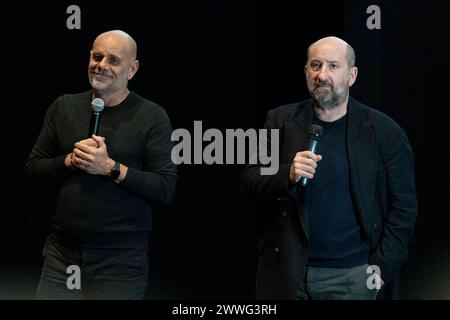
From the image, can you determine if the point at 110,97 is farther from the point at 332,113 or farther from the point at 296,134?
the point at 332,113

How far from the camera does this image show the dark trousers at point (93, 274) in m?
3.39

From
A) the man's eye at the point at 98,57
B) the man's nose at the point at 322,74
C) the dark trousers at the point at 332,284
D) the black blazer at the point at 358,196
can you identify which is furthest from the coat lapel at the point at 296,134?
the man's eye at the point at 98,57

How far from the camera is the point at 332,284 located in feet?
10.9

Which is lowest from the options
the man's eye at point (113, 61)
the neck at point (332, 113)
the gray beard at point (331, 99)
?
the neck at point (332, 113)

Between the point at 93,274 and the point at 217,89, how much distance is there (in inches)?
48.0

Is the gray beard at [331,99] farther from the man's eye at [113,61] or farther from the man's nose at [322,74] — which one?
the man's eye at [113,61]

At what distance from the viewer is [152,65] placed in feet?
13.9

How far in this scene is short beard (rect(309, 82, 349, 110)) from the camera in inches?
135

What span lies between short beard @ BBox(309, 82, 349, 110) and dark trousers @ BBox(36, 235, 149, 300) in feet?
2.93

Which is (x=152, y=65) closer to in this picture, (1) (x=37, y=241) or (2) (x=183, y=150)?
(2) (x=183, y=150)

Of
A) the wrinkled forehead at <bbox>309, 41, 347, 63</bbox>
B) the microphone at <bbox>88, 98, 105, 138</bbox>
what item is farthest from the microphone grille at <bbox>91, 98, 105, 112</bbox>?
the wrinkled forehead at <bbox>309, 41, 347, 63</bbox>

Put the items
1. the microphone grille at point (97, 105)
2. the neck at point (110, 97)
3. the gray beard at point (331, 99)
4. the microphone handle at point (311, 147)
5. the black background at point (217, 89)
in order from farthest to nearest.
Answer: the black background at point (217, 89), the neck at point (110, 97), the gray beard at point (331, 99), the microphone grille at point (97, 105), the microphone handle at point (311, 147)

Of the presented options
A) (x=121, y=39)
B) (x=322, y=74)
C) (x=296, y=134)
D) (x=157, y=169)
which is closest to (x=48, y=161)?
(x=157, y=169)

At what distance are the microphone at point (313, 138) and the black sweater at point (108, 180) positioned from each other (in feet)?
1.85
